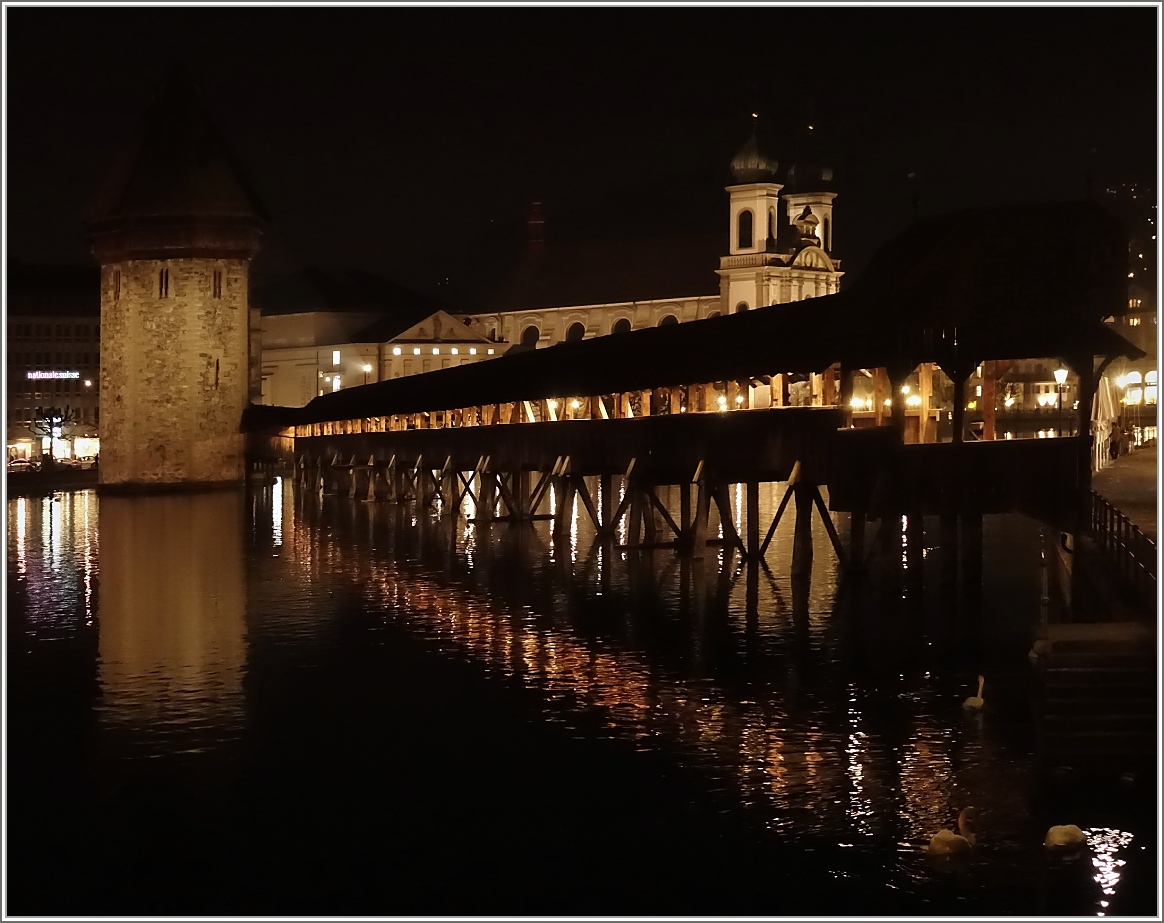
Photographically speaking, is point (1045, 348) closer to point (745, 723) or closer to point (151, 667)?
point (745, 723)

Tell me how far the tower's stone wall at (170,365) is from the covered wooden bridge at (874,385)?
2367cm

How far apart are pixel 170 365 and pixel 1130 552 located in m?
44.9

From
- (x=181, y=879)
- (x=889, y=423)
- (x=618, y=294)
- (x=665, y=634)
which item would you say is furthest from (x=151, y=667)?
(x=618, y=294)

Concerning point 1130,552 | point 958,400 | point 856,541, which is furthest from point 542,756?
point 856,541

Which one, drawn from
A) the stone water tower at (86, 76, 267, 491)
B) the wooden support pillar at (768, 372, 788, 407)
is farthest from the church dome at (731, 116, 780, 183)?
the wooden support pillar at (768, 372, 788, 407)

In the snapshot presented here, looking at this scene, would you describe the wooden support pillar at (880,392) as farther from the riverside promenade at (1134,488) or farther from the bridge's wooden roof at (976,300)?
the riverside promenade at (1134,488)

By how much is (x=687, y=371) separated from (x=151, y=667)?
430 inches

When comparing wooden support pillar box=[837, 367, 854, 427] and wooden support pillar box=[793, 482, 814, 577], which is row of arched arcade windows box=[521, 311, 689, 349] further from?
wooden support pillar box=[837, 367, 854, 427]

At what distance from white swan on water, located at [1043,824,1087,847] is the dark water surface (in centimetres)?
10

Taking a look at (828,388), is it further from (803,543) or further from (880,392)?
(803,543)

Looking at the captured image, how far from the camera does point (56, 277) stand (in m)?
102

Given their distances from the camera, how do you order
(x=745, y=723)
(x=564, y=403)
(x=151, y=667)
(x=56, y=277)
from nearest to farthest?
(x=745, y=723) < (x=151, y=667) < (x=564, y=403) < (x=56, y=277)

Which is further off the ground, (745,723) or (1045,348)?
(1045,348)

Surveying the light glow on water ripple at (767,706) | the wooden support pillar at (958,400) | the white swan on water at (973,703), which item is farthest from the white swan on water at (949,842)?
the wooden support pillar at (958,400)
